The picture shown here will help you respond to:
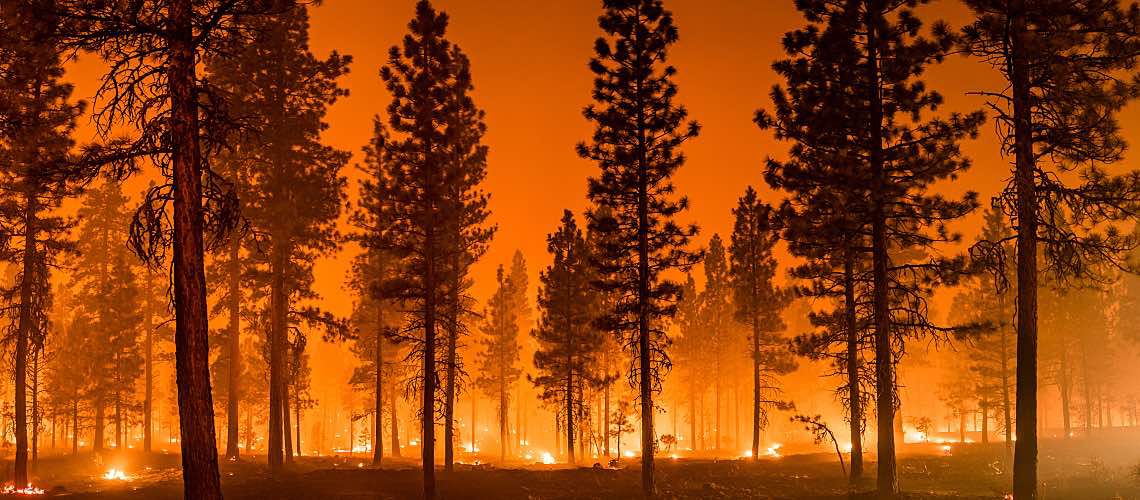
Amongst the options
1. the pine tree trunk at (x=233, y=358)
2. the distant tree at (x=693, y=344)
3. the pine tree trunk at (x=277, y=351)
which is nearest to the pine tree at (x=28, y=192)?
the pine tree trunk at (x=277, y=351)

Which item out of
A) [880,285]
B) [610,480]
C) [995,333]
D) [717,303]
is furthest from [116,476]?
[995,333]

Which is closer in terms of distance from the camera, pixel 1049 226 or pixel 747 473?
pixel 1049 226

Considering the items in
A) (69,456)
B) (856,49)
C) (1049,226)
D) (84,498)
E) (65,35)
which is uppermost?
(856,49)

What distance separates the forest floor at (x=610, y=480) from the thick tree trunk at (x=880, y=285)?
1.58m

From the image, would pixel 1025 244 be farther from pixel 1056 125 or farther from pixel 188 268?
pixel 188 268

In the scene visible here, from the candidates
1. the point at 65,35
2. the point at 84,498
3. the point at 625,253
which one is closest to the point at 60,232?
the point at 84,498

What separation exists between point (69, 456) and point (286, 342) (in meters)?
22.5

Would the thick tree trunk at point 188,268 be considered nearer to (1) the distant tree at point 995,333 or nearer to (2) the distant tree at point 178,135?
(2) the distant tree at point 178,135

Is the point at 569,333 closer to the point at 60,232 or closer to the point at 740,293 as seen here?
the point at 740,293

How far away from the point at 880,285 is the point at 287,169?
22417 mm

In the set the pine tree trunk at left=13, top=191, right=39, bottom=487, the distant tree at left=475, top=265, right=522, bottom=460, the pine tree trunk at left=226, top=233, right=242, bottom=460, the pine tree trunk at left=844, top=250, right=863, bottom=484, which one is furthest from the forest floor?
the distant tree at left=475, top=265, right=522, bottom=460

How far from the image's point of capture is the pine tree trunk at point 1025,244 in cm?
1599

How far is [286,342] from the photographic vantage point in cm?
2872

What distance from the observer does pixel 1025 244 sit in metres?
16.1
